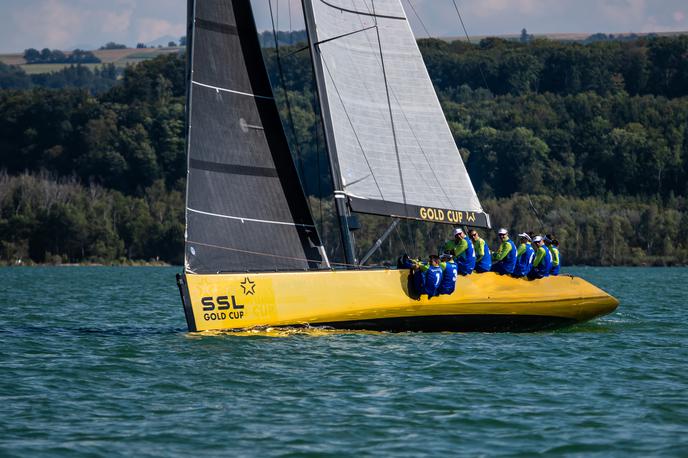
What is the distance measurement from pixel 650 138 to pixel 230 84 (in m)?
85.7

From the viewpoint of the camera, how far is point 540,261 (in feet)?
69.4

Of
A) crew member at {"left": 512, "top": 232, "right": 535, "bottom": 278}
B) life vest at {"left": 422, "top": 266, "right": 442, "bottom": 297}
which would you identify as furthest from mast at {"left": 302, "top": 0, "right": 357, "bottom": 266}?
crew member at {"left": 512, "top": 232, "right": 535, "bottom": 278}

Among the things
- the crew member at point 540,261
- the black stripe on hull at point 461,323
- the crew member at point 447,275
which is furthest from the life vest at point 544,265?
the crew member at point 447,275

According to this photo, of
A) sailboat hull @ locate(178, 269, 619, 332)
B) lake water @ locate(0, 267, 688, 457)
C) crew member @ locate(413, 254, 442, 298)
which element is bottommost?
lake water @ locate(0, 267, 688, 457)

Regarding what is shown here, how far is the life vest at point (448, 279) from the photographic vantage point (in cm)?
1962

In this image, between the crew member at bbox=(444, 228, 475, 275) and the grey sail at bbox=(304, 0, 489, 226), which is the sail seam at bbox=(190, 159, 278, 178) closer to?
the grey sail at bbox=(304, 0, 489, 226)

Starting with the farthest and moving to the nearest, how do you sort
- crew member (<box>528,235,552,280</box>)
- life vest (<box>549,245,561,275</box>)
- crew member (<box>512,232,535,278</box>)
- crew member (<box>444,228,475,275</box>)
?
life vest (<box>549,245,561,275</box>)
crew member (<box>528,235,552,280</box>)
crew member (<box>512,232,535,278</box>)
crew member (<box>444,228,475,275</box>)

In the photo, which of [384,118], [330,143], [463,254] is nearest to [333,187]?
[330,143]

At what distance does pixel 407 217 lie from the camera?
20109 mm

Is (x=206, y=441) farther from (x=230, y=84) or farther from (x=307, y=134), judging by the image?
(x=307, y=134)

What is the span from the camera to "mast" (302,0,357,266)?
19.6 m

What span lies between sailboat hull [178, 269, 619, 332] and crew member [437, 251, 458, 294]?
165mm

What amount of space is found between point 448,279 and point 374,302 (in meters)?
1.21

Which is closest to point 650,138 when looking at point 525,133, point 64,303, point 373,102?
point 525,133
